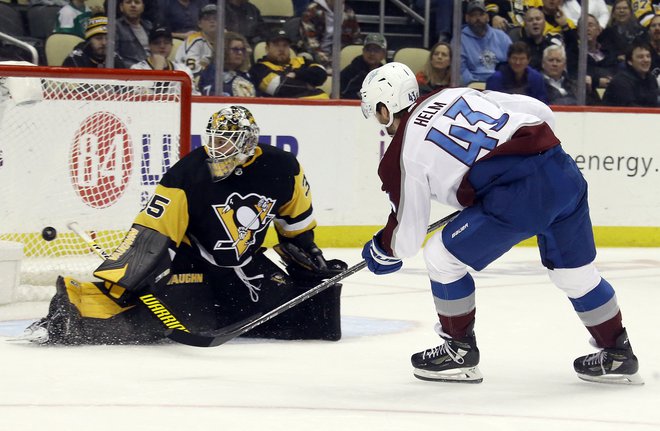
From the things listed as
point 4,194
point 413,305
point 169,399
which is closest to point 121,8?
point 4,194

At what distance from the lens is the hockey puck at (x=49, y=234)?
4.91 meters

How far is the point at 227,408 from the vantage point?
10.4 ft

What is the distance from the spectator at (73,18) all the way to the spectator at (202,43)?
533 mm

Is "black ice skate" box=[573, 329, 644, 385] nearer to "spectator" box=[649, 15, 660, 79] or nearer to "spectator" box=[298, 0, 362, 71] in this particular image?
"spectator" box=[298, 0, 362, 71]

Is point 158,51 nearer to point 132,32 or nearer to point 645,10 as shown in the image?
point 132,32

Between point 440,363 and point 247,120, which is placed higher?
point 247,120

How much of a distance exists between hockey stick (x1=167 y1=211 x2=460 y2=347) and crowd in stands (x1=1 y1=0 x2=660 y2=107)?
275 centimetres

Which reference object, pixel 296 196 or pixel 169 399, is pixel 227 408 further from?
pixel 296 196

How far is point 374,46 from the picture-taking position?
7.27m

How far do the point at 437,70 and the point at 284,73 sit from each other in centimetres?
90

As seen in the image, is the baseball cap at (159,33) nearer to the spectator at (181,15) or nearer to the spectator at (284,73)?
the spectator at (181,15)

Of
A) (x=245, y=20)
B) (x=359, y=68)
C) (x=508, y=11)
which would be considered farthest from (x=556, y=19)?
(x=245, y=20)

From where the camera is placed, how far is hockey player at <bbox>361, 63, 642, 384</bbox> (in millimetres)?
3391

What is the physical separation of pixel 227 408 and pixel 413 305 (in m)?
2.18
